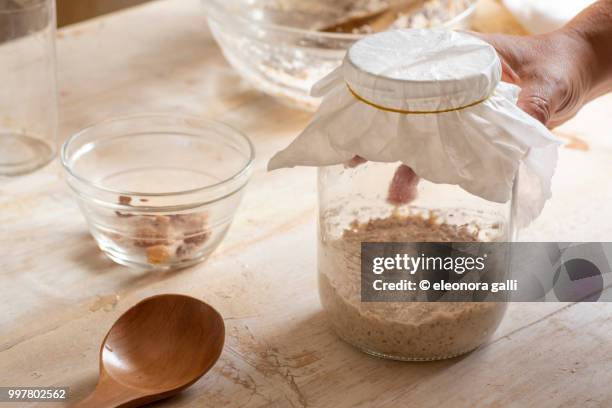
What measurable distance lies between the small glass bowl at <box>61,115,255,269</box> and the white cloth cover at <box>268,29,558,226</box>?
0.66 ft

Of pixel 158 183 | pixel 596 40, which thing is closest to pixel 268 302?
pixel 158 183

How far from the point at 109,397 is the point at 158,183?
1.08 feet

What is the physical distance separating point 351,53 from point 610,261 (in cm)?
34

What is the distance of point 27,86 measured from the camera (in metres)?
0.94

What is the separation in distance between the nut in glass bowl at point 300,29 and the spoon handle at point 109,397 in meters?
0.48

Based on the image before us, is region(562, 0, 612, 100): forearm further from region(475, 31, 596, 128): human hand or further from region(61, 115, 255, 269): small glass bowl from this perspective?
region(61, 115, 255, 269): small glass bowl

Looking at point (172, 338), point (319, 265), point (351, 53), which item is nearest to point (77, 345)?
point (172, 338)

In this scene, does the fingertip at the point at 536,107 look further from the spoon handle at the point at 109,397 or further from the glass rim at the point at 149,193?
the spoon handle at the point at 109,397

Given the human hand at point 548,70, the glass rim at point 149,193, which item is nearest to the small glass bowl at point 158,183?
the glass rim at point 149,193

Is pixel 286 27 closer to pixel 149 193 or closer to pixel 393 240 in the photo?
pixel 149 193

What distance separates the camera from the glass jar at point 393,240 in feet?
2.12

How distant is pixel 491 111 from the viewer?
0.59 meters

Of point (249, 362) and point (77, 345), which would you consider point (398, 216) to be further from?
point (77, 345)

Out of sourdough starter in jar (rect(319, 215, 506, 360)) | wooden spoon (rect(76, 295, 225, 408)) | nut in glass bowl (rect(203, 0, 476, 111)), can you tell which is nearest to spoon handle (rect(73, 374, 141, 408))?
wooden spoon (rect(76, 295, 225, 408))
